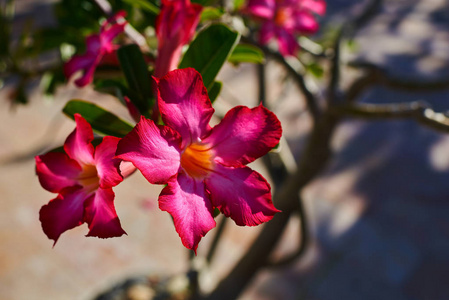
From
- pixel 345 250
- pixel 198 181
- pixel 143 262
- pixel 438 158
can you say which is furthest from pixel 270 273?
pixel 198 181

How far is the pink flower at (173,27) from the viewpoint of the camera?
1.49 feet

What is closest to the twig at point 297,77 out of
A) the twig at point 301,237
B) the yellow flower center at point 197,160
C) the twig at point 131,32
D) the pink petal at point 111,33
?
the twig at point 301,237

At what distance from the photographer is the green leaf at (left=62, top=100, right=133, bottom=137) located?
0.47 metres

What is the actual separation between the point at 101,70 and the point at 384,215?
6.06 feet

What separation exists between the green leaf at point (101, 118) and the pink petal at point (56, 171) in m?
0.07

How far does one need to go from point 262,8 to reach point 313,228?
152cm

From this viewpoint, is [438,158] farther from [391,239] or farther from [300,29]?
[300,29]

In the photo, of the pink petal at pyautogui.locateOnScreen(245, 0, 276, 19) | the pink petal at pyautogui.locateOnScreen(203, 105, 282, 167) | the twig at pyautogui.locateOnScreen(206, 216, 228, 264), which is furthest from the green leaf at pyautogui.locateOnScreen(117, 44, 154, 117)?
the twig at pyautogui.locateOnScreen(206, 216, 228, 264)

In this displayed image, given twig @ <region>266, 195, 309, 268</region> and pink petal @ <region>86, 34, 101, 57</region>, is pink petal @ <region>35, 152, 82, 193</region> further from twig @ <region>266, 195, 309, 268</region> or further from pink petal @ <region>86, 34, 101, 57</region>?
twig @ <region>266, 195, 309, 268</region>

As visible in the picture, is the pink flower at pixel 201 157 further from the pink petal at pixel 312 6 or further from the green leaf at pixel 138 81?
the pink petal at pixel 312 6

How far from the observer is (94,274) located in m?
1.97

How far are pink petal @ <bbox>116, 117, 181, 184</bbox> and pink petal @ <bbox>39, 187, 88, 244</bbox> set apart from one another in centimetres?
8

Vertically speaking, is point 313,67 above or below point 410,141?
above

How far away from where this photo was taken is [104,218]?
1.25 ft
